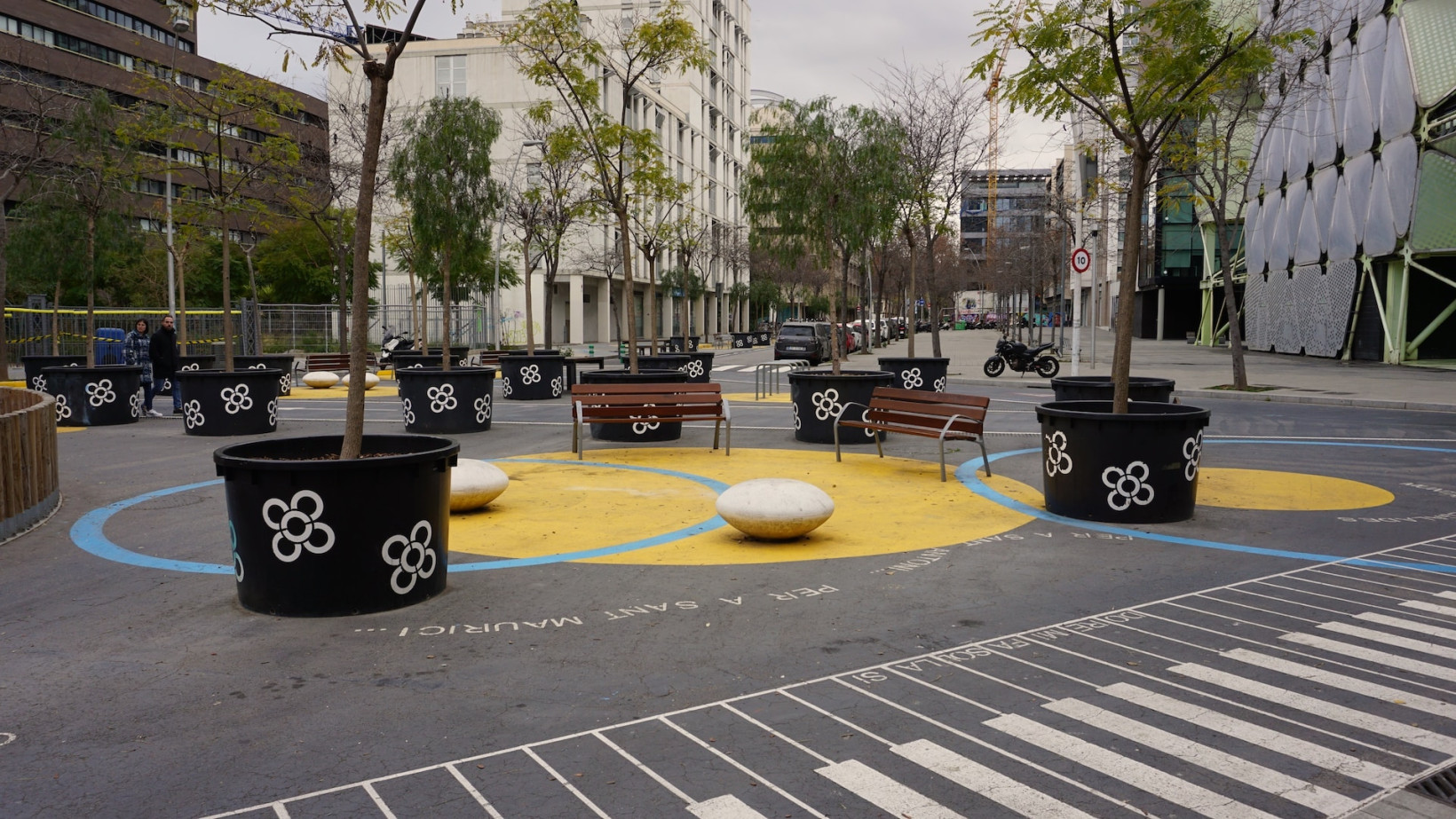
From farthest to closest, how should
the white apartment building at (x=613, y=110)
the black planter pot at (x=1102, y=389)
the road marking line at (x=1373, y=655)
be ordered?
the white apartment building at (x=613, y=110), the black planter pot at (x=1102, y=389), the road marking line at (x=1373, y=655)

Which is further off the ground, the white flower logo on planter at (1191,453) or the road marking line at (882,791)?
the white flower logo on planter at (1191,453)

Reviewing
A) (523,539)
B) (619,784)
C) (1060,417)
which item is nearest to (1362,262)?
(1060,417)

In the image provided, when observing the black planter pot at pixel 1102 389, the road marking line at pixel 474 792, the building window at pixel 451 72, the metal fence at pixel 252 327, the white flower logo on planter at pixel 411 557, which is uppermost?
the building window at pixel 451 72

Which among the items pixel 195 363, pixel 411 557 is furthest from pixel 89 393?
pixel 411 557

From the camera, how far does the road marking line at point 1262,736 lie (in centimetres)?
370

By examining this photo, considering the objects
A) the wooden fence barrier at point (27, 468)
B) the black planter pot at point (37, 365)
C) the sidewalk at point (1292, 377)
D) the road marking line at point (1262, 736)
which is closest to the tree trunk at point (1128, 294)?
the road marking line at point (1262, 736)

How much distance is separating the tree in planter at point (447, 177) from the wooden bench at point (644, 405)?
6.74 m

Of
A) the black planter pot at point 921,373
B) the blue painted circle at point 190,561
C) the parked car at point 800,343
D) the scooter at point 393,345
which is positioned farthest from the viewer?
the scooter at point 393,345

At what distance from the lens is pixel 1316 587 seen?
633 centimetres

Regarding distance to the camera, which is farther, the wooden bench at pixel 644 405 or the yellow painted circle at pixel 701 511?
the wooden bench at pixel 644 405

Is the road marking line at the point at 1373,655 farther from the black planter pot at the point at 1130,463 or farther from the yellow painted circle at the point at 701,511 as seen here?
the black planter pot at the point at 1130,463

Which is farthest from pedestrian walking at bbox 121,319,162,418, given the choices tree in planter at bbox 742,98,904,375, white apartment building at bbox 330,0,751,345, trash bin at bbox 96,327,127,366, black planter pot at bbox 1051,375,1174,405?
white apartment building at bbox 330,0,751,345

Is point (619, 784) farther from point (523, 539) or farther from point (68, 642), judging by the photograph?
point (523, 539)

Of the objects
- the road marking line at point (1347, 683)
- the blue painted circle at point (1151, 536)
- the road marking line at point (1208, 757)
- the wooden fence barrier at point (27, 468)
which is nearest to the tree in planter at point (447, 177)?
the wooden fence barrier at point (27, 468)
